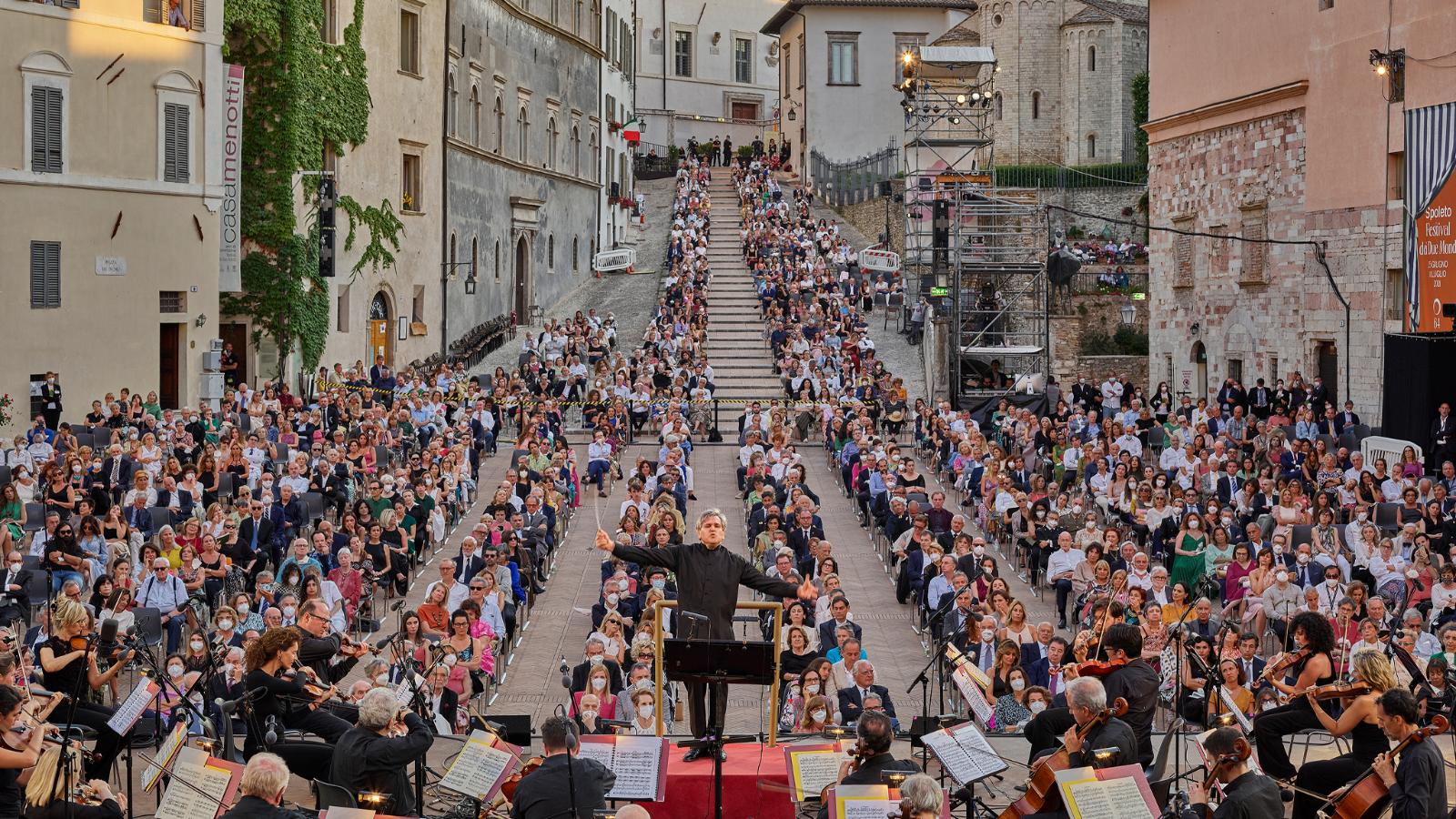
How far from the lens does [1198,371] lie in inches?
1375

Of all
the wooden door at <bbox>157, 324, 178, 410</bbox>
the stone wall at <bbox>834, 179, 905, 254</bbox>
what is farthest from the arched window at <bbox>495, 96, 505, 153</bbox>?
the wooden door at <bbox>157, 324, 178, 410</bbox>

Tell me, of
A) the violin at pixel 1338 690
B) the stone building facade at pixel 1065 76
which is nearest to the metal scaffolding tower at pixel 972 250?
the stone building facade at pixel 1065 76

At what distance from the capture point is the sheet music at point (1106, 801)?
8.36 m

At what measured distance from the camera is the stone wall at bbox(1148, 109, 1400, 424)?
93.1 feet

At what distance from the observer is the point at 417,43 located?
38.2m

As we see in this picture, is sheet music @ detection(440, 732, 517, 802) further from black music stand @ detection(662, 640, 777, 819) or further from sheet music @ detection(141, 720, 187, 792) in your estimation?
sheet music @ detection(141, 720, 187, 792)

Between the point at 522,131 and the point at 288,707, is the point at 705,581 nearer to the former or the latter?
the point at 288,707

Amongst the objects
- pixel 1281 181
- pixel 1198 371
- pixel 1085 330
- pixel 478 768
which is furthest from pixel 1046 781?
pixel 1085 330

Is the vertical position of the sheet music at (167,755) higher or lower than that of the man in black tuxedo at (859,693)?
higher

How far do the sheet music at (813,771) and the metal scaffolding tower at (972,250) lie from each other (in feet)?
73.0

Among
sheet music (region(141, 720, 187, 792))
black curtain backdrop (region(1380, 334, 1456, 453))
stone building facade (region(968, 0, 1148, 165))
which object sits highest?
stone building facade (region(968, 0, 1148, 165))

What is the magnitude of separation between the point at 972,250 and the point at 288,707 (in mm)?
26682

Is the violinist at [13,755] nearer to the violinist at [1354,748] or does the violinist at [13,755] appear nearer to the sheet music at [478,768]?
the sheet music at [478,768]

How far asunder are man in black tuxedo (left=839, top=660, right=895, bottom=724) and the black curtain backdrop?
15.5m
